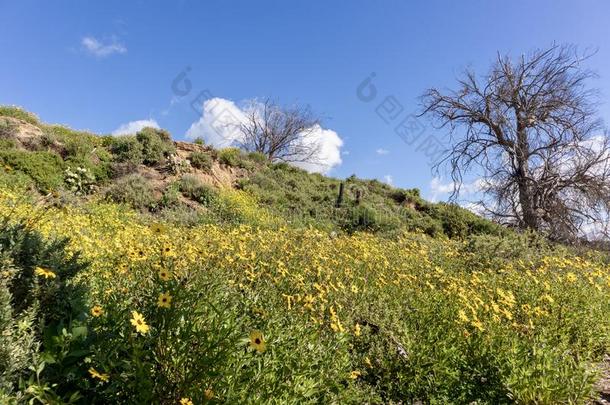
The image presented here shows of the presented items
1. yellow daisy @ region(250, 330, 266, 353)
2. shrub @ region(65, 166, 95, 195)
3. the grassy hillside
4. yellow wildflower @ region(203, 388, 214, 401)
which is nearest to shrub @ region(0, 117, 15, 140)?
shrub @ region(65, 166, 95, 195)

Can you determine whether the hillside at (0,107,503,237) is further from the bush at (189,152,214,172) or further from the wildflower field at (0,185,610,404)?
the wildflower field at (0,185,610,404)

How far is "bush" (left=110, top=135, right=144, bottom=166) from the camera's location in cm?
1558

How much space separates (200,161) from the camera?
17.0 meters

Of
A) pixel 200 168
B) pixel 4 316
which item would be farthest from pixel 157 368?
pixel 200 168

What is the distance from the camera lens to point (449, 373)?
123 inches

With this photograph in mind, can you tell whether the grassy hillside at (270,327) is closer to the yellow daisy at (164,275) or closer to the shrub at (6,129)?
the yellow daisy at (164,275)

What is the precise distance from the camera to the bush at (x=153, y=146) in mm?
16094

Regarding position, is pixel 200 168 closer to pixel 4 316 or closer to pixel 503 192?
pixel 503 192

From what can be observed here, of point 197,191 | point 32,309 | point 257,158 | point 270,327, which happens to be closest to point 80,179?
point 197,191

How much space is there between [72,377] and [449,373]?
254 cm

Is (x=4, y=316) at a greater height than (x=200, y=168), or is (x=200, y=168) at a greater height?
(x=200, y=168)

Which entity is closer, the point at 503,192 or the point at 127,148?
the point at 503,192

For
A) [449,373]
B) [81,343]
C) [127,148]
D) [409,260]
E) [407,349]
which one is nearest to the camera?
[81,343]

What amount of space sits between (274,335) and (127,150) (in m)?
15.2
